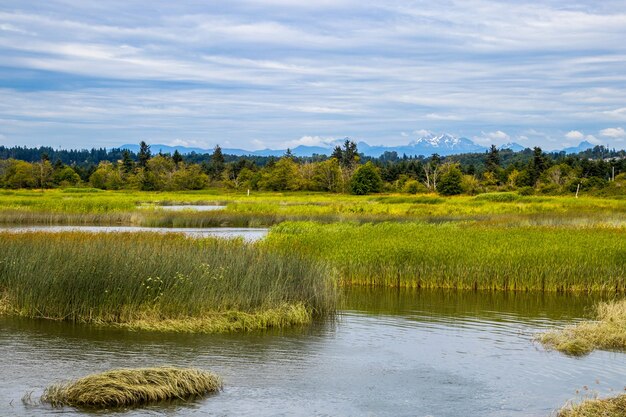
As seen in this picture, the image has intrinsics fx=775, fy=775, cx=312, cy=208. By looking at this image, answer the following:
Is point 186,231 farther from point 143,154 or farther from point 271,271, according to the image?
point 143,154

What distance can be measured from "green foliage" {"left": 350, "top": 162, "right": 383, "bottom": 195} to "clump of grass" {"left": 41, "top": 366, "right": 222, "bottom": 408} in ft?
285

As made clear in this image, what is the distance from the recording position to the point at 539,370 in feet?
46.8

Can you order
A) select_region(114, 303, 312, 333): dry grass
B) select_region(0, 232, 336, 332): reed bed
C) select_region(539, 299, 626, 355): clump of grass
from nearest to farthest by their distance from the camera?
select_region(539, 299, 626, 355): clump of grass → select_region(114, 303, 312, 333): dry grass → select_region(0, 232, 336, 332): reed bed

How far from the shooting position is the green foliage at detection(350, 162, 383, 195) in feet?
325

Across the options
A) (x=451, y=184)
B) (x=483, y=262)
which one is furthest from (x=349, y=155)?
(x=483, y=262)

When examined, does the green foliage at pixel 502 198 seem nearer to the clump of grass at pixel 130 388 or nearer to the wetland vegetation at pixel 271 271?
the wetland vegetation at pixel 271 271


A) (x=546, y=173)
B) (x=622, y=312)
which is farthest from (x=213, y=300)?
(x=546, y=173)

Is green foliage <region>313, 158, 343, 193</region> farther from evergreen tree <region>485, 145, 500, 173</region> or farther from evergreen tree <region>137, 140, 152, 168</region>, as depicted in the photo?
evergreen tree <region>137, 140, 152, 168</region>

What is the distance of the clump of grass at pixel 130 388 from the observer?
11547 mm

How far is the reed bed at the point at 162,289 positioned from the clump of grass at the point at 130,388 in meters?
4.68

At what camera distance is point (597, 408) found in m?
10.9

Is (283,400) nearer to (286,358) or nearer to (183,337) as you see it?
(286,358)

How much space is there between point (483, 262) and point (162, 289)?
1070 centimetres

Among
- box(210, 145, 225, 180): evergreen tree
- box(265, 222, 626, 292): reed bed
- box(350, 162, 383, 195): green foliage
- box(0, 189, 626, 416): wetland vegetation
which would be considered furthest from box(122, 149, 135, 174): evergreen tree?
box(265, 222, 626, 292): reed bed
